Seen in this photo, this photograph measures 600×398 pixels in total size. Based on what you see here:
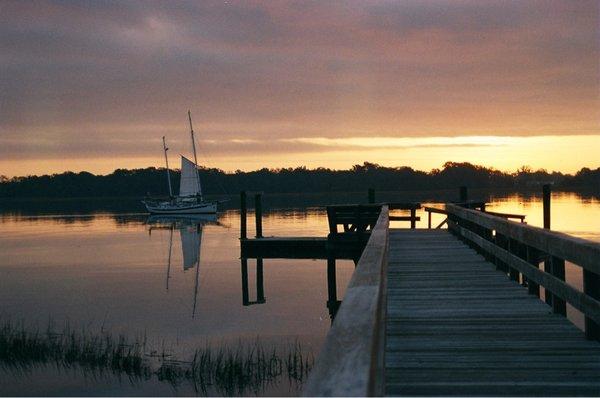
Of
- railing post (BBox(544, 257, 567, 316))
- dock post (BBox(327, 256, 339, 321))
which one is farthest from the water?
railing post (BBox(544, 257, 567, 316))

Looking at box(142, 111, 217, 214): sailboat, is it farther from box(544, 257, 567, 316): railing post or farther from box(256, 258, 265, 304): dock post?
box(544, 257, 567, 316): railing post

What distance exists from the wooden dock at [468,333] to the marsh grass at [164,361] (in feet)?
18.3

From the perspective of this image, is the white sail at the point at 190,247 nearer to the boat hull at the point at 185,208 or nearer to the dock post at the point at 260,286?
the dock post at the point at 260,286

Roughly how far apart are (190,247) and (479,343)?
149 feet

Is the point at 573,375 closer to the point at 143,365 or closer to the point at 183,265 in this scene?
the point at 143,365

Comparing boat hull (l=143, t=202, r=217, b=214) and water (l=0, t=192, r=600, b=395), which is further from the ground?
boat hull (l=143, t=202, r=217, b=214)

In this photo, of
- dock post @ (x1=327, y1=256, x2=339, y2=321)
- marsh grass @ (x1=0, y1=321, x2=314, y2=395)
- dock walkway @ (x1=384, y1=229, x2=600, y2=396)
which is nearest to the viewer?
dock walkway @ (x1=384, y1=229, x2=600, y2=396)

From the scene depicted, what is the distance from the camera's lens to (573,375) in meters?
4.51

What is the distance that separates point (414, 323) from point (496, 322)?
759mm

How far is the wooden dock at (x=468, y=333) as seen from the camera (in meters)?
2.67

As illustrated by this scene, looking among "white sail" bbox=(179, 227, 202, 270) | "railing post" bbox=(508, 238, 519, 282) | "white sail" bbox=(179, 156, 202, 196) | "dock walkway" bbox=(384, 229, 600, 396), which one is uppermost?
"white sail" bbox=(179, 156, 202, 196)

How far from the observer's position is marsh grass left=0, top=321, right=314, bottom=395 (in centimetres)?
1354

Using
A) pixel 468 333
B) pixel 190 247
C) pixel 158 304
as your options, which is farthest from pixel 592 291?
pixel 190 247

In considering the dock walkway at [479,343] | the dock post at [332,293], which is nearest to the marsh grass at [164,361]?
the dock post at [332,293]
